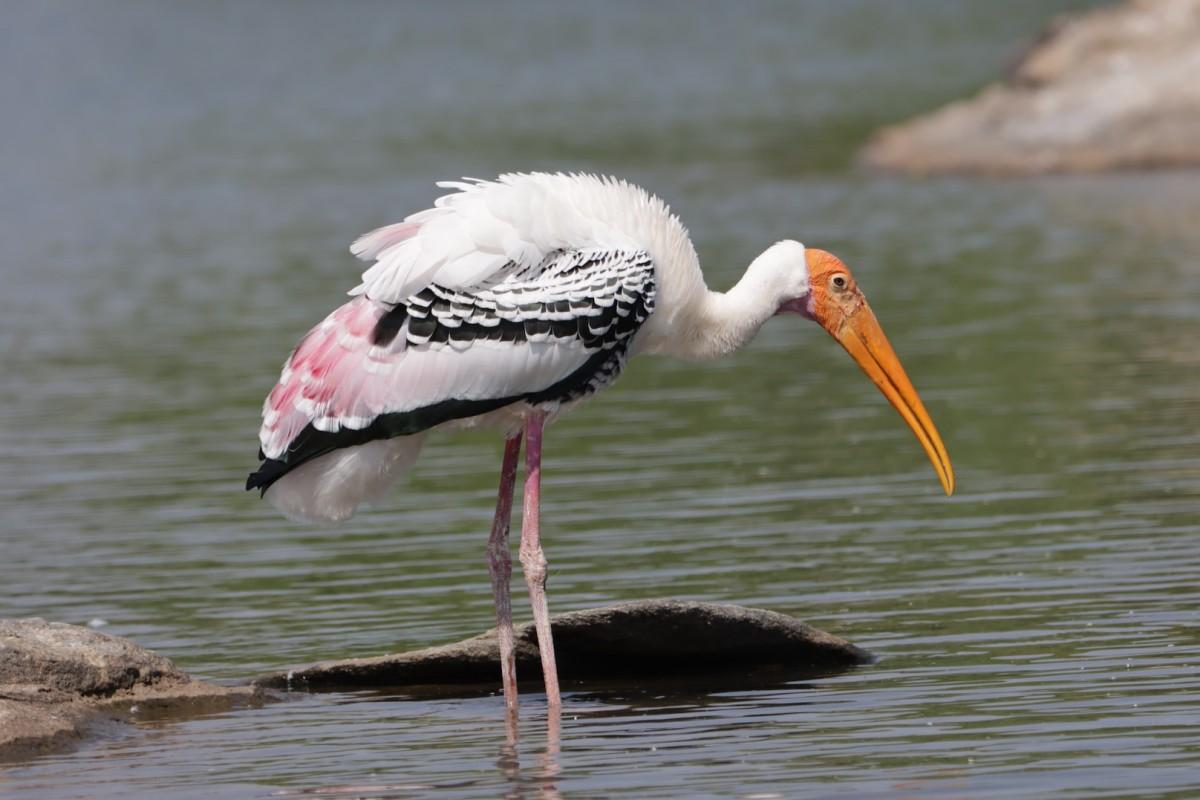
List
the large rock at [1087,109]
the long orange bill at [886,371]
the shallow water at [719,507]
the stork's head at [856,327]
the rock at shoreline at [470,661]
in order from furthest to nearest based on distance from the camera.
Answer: the large rock at [1087,109] < the long orange bill at [886,371] < the stork's head at [856,327] < the rock at shoreline at [470,661] < the shallow water at [719,507]

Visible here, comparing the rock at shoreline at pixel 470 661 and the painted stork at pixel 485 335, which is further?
the rock at shoreline at pixel 470 661

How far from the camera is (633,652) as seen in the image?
993cm

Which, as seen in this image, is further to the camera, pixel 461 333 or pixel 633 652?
pixel 633 652

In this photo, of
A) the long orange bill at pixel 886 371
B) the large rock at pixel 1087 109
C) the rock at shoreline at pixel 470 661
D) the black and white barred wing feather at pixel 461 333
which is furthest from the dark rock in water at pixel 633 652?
the large rock at pixel 1087 109

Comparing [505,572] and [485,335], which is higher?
[485,335]

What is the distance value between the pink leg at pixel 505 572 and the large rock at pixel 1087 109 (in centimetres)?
2348

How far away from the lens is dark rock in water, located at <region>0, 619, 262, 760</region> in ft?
30.7

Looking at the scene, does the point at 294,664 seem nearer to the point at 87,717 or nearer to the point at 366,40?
the point at 87,717

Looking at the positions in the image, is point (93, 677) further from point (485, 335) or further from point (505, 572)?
point (485, 335)

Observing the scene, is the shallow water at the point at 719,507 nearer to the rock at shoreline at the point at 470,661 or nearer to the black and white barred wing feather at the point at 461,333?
the rock at shoreline at the point at 470,661

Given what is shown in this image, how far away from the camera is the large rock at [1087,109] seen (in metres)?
32.2

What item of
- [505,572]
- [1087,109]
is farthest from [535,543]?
[1087,109]

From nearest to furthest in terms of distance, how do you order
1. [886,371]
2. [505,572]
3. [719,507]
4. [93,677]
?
1. [93,677]
2. [505,572]
3. [886,371]
4. [719,507]

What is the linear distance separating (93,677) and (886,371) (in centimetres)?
364
